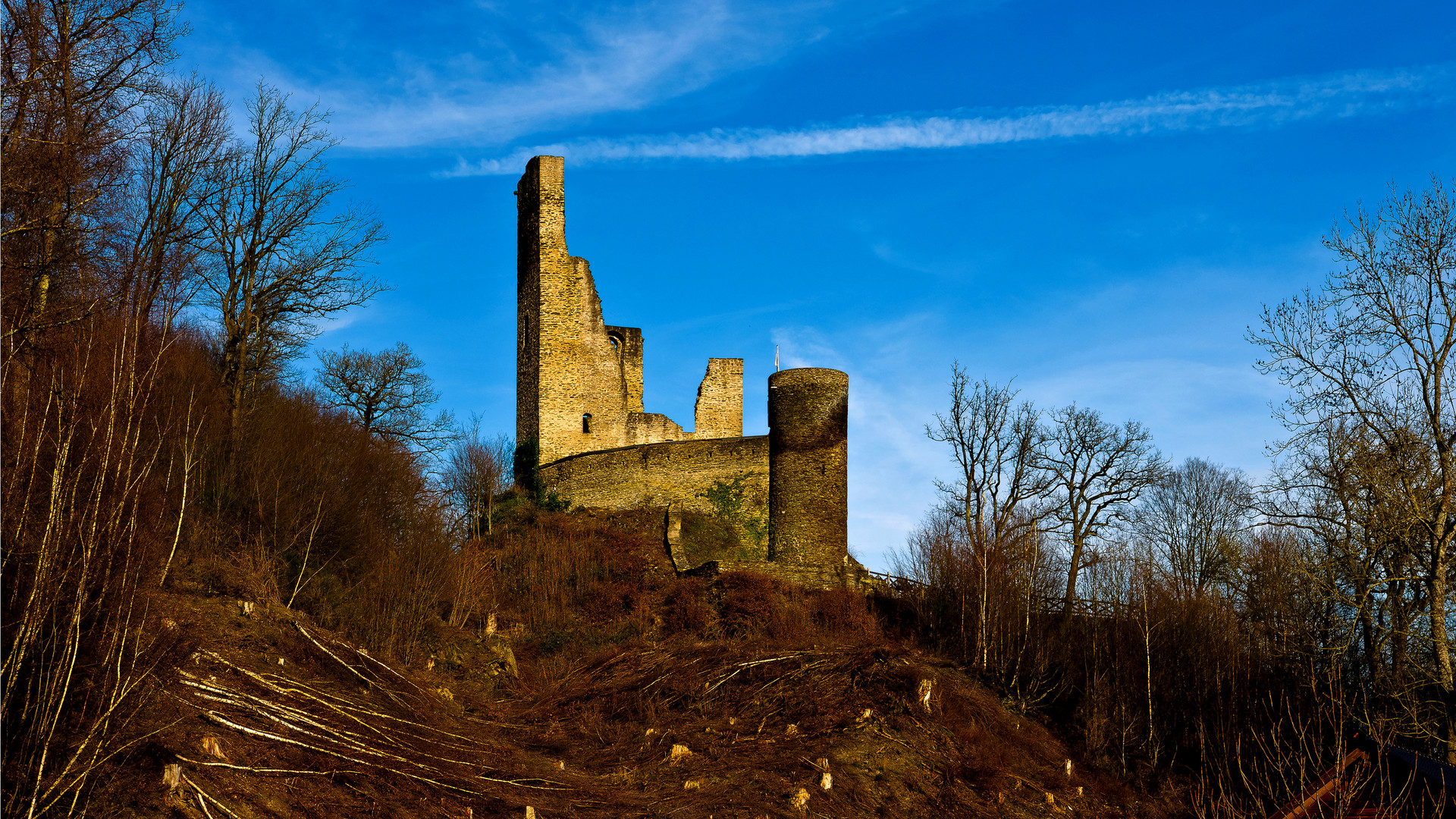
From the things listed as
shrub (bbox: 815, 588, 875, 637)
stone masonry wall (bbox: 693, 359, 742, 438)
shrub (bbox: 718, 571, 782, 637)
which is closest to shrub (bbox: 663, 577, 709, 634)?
shrub (bbox: 718, 571, 782, 637)

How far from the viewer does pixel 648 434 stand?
105ft

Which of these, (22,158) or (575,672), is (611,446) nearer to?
(575,672)

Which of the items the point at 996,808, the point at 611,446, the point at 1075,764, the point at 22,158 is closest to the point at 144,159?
the point at 22,158

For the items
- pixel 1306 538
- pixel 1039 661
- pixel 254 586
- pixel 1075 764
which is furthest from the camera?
pixel 1306 538

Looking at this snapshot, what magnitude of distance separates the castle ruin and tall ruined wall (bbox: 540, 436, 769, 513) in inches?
1.0

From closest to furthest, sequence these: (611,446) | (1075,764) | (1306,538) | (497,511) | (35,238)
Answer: (35,238), (1075,764), (1306,538), (497,511), (611,446)

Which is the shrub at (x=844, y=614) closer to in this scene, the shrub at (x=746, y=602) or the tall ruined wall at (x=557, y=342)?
the shrub at (x=746, y=602)

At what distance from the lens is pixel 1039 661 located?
19891 mm

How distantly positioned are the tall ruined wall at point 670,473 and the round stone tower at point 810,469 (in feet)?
1.99

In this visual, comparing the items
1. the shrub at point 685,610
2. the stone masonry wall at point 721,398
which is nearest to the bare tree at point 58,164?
the shrub at point 685,610

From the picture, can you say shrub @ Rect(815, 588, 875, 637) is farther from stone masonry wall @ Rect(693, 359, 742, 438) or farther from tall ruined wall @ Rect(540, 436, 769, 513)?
stone masonry wall @ Rect(693, 359, 742, 438)

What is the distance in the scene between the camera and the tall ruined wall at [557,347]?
97.6 feet

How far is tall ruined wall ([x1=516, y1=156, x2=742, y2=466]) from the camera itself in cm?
2975

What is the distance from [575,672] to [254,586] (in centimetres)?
662
